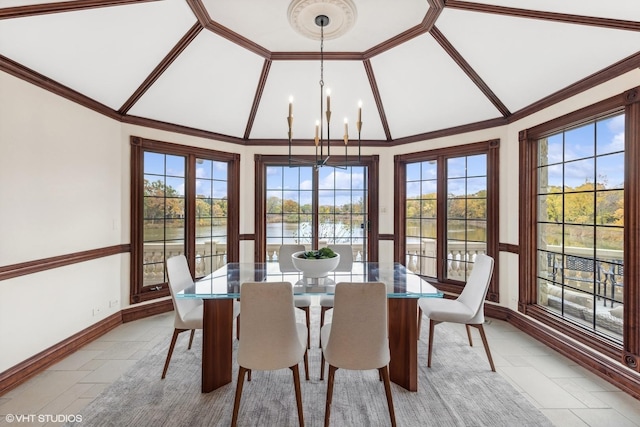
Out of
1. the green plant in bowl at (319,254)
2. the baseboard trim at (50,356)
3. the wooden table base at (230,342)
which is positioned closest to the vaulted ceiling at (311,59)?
the green plant in bowl at (319,254)

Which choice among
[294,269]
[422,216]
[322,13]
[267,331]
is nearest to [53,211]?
[294,269]

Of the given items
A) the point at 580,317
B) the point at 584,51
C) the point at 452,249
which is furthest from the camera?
the point at 452,249

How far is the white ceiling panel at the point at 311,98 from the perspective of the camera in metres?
3.64

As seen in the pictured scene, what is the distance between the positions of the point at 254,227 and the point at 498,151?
354cm

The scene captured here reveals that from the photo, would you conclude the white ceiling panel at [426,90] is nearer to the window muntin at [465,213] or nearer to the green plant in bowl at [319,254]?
the window muntin at [465,213]

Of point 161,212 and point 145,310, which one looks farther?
point 161,212

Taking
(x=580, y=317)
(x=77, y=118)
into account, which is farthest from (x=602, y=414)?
(x=77, y=118)

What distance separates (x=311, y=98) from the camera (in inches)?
158

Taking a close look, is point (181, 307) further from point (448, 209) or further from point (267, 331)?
point (448, 209)

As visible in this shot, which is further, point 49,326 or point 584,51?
point 49,326

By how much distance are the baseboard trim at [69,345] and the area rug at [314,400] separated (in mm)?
755

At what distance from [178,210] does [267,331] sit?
2.82 metres

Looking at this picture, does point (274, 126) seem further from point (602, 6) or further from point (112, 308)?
point (602, 6)

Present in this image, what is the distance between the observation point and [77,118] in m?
2.93
